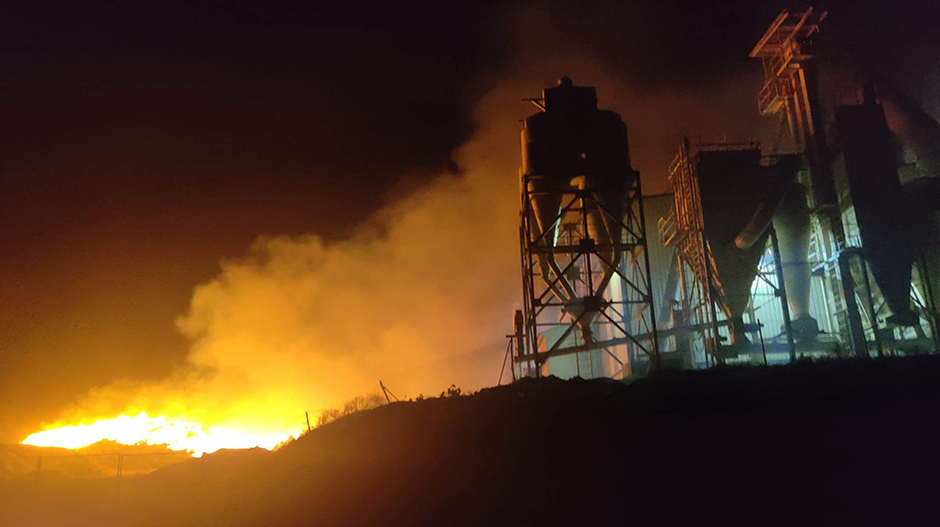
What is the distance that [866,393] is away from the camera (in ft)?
43.3

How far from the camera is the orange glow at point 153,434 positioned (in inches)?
1086

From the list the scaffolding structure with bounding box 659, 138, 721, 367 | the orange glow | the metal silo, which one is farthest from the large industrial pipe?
the orange glow

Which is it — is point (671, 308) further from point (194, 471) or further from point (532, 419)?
point (194, 471)

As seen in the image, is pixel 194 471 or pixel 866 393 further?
pixel 194 471

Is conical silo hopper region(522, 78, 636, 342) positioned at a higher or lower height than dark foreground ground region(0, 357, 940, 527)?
higher

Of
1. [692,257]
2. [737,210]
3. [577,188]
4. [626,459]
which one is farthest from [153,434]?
[737,210]

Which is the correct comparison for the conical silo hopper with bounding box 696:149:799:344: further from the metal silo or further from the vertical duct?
the metal silo

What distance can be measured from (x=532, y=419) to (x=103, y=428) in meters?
24.8

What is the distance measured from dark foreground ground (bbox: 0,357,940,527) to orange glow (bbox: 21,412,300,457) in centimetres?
1222

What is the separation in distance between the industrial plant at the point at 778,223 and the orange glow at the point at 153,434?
44.4 feet

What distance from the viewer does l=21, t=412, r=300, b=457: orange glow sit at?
2759 centimetres

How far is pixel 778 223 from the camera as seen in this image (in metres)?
23.8

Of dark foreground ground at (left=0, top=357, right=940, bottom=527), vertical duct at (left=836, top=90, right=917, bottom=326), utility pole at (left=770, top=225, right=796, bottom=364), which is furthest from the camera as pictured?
vertical duct at (left=836, top=90, right=917, bottom=326)

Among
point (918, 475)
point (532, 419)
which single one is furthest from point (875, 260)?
point (532, 419)
